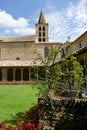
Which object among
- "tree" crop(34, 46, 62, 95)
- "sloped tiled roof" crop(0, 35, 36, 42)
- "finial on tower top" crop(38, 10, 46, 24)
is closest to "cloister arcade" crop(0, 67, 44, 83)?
"sloped tiled roof" crop(0, 35, 36, 42)

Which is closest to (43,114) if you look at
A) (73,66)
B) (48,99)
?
(48,99)

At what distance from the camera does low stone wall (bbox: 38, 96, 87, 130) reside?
38.1 ft

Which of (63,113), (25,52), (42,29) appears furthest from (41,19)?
(63,113)

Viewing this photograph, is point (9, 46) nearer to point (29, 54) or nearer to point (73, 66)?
point (29, 54)

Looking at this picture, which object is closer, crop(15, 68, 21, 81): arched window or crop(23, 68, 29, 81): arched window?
crop(15, 68, 21, 81): arched window

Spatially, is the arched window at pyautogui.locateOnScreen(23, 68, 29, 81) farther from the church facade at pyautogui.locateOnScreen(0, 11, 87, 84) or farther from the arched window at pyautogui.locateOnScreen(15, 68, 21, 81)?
the arched window at pyautogui.locateOnScreen(15, 68, 21, 81)

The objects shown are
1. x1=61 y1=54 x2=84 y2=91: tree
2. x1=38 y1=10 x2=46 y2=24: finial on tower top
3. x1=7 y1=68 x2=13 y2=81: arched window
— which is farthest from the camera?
x1=38 y1=10 x2=46 y2=24: finial on tower top

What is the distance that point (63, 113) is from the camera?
1188 cm

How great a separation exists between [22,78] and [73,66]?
108 feet

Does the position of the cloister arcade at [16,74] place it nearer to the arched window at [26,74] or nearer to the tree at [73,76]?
→ the arched window at [26,74]

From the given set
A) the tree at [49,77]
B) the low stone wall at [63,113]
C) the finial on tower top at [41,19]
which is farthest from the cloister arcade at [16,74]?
the low stone wall at [63,113]

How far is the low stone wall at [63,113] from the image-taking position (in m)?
11.6

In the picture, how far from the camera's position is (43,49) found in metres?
64.1

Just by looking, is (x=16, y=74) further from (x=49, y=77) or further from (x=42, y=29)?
(x=49, y=77)
